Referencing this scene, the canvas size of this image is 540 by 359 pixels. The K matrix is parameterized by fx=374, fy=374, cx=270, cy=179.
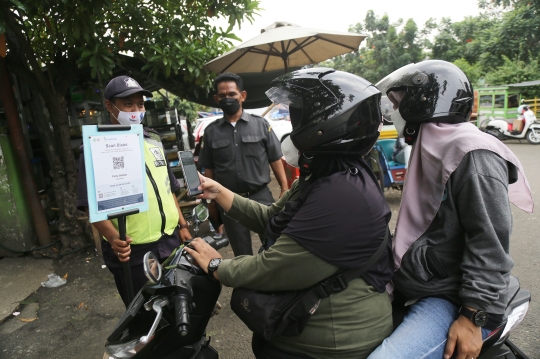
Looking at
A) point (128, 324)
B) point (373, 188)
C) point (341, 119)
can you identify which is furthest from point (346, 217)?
point (128, 324)

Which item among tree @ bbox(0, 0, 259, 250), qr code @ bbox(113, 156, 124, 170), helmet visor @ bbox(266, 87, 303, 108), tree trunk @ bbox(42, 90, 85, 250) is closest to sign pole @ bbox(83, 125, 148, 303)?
qr code @ bbox(113, 156, 124, 170)

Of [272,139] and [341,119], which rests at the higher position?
[341,119]

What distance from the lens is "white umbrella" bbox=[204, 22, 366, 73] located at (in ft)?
14.2

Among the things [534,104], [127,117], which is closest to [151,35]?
[127,117]

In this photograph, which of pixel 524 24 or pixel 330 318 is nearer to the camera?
pixel 330 318

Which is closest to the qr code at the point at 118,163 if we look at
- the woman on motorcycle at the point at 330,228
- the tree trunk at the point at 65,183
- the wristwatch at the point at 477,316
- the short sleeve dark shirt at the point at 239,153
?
the woman on motorcycle at the point at 330,228

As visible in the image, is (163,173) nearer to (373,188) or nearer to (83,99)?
(373,188)

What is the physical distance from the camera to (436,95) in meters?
1.52

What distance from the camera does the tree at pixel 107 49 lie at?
3.92 m

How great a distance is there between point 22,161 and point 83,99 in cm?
163

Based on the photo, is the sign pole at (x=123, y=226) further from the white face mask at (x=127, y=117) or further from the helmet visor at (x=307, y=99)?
the helmet visor at (x=307, y=99)

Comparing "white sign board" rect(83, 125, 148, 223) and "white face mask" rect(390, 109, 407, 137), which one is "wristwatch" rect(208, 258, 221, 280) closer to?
"white sign board" rect(83, 125, 148, 223)

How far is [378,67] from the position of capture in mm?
27422

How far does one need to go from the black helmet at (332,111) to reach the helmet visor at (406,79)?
1.05ft
